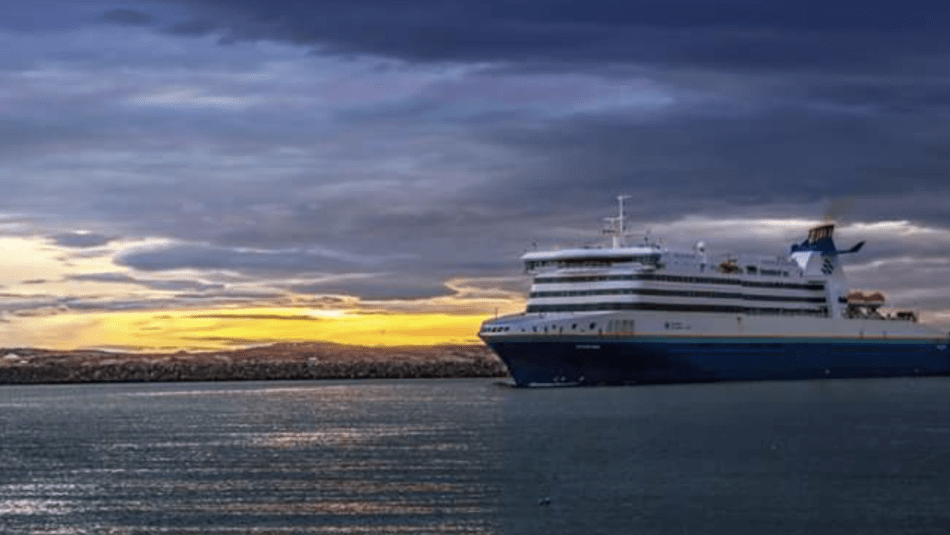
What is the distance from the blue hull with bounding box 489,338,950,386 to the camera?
375ft

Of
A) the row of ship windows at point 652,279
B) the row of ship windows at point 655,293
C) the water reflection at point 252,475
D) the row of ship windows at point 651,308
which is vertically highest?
the row of ship windows at point 652,279

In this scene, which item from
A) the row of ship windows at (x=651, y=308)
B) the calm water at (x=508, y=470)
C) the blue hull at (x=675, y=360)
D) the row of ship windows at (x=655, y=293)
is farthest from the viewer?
the row of ship windows at (x=655, y=293)

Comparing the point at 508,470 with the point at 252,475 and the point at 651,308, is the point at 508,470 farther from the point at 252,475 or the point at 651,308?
the point at 651,308

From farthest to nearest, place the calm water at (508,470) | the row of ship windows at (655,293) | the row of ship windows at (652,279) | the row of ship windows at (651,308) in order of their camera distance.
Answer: the row of ship windows at (652,279) < the row of ship windows at (655,293) < the row of ship windows at (651,308) < the calm water at (508,470)

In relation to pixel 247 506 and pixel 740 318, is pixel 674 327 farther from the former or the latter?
pixel 247 506

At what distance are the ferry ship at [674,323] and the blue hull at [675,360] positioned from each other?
0.10 meters

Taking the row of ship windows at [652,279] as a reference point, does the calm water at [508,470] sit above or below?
below

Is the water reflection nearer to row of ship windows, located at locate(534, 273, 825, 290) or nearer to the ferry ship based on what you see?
the ferry ship

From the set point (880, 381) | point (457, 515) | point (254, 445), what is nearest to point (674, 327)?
point (880, 381)

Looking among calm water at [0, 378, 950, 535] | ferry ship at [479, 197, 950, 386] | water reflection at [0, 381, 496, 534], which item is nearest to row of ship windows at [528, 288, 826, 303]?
ferry ship at [479, 197, 950, 386]

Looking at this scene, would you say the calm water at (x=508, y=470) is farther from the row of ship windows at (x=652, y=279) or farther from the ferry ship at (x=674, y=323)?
the row of ship windows at (x=652, y=279)

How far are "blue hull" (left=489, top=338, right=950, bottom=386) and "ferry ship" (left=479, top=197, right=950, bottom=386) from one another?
0.10 m

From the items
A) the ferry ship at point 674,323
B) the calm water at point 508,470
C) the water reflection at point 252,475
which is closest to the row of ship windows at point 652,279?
the ferry ship at point 674,323

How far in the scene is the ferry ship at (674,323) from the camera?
376ft
